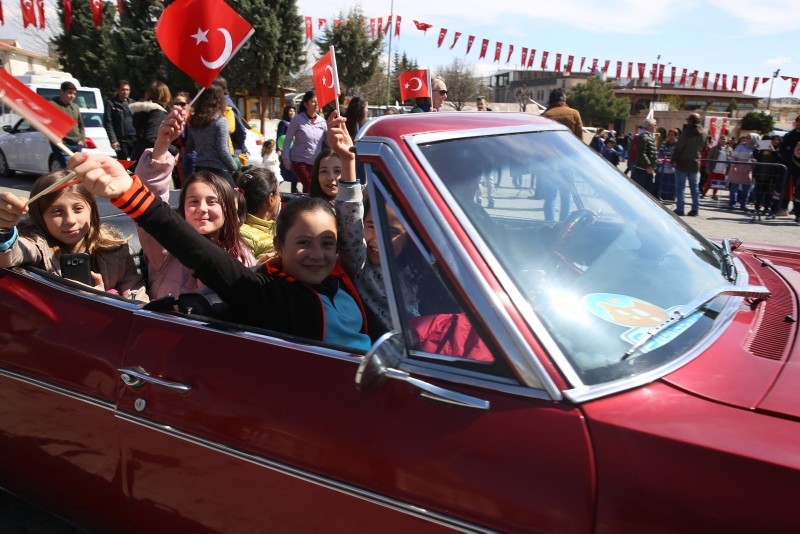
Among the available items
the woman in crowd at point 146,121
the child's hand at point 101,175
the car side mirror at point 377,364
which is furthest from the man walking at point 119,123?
the car side mirror at point 377,364

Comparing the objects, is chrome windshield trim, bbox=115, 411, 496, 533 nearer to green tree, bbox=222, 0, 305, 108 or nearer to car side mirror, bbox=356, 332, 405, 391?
car side mirror, bbox=356, 332, 405, 391

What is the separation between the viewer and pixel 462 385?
1.43 m

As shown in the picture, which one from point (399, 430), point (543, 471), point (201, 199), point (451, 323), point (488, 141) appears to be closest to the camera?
point (543, 471)

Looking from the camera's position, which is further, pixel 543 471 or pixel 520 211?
pixel 520 211

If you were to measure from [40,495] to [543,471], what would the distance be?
1.76 meters

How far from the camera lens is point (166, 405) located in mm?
1731

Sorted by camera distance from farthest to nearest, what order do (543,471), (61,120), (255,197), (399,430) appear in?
(255,197) < (61,120) < (399,430) < (543,471)

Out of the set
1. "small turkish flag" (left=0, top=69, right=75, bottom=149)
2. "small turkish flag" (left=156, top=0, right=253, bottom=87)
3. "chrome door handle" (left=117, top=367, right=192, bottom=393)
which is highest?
"small turkish flag" (left=156, top=0, right=253, bottom=87)

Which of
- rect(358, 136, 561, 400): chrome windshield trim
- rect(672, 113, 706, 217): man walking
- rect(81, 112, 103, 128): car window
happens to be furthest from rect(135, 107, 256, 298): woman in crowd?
rect(81, 112, 103, 128): car window

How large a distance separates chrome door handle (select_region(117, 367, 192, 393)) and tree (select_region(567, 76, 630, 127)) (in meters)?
66.3

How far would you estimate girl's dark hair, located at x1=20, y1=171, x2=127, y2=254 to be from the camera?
2637 mm

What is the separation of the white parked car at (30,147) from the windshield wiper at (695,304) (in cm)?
1204

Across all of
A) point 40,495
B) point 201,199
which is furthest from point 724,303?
point 40,495

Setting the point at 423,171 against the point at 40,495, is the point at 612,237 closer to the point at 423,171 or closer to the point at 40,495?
the point at 423,171
